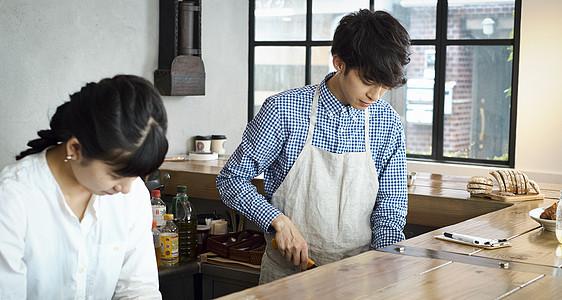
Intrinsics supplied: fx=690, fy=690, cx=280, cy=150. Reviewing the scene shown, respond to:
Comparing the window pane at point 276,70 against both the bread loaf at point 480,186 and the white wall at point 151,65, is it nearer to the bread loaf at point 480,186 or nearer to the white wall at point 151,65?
the white wall at point 151,65

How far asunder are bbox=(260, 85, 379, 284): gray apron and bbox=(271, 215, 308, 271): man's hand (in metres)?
0.11

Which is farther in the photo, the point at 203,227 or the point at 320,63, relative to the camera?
the point at 320,63

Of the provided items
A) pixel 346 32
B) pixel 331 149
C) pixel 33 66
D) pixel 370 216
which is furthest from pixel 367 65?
pixel 33 66

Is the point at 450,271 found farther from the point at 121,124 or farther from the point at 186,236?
the point at 186,236

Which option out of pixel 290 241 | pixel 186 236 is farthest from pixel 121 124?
Answer: pixel 186 236

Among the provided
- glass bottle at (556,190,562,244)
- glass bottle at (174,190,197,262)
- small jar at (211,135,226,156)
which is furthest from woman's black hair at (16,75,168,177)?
small jar at (211,135,226,156)

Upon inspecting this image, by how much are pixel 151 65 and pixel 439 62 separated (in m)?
2.56

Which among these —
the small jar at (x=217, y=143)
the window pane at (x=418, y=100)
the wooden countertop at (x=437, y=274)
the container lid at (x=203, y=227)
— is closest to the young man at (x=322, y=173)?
the wooden countertop at (x=437, y=274)

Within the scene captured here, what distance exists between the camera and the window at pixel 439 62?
5.86 meters

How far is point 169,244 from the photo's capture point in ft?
10.1

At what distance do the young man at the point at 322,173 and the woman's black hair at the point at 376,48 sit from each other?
80 millimetres

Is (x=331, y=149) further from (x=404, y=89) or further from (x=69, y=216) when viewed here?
(x=404, y=89)

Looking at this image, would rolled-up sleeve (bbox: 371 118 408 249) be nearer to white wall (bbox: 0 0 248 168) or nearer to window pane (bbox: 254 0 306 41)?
white wall (bbox: 0 0 248 168)

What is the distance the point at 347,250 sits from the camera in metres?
2.35
